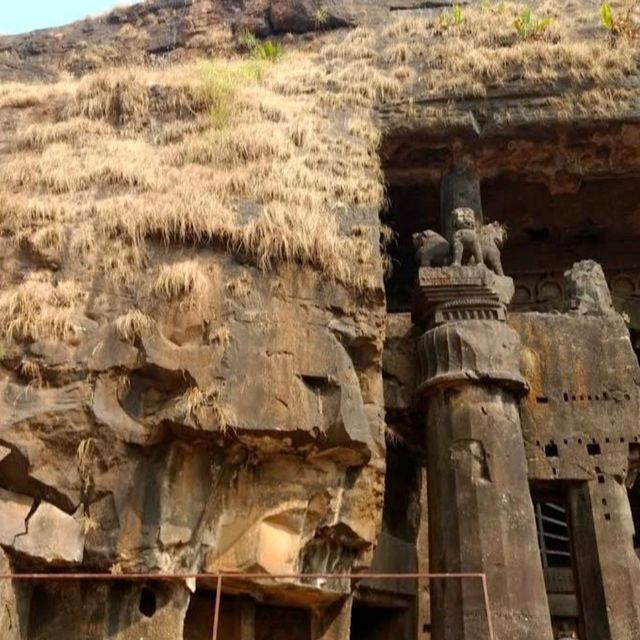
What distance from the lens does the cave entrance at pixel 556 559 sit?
10.7 meters

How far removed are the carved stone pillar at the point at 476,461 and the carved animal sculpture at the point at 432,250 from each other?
17.5 inches

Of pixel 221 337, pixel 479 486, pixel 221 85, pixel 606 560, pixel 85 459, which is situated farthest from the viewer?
pixel 221 85

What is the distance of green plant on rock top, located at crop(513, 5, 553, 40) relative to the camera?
44.8 feet

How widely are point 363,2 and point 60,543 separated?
11.3m

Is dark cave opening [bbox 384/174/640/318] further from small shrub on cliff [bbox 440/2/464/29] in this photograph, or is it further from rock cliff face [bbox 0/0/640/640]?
small shrub on cliff [bbox 440/2/464/29]

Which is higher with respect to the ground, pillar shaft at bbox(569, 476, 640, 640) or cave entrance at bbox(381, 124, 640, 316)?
cave entrance at bbox(381, 124, 640, 316)

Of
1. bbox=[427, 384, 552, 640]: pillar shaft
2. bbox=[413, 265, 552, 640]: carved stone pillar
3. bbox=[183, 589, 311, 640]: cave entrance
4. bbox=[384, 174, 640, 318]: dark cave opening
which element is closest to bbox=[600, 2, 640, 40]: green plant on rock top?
bbox=[384, 174, 640, 318]: dark cave opening

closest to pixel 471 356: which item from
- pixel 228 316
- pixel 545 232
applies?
pixel 228 316

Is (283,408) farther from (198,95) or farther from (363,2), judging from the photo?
(363,2)

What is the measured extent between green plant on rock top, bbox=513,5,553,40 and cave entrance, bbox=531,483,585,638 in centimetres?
724

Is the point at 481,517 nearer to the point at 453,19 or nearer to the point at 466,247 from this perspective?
the point at 466,247

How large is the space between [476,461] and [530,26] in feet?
25.8

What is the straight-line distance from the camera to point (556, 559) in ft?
50.1

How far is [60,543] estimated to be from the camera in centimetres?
754
